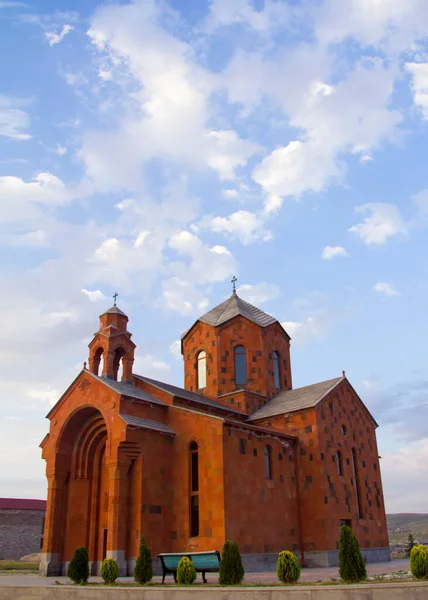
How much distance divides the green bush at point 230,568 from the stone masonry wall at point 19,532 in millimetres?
31018

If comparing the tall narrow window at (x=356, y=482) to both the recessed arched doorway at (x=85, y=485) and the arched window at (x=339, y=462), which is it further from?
the recessed arched doorway at (x=85, y=485)

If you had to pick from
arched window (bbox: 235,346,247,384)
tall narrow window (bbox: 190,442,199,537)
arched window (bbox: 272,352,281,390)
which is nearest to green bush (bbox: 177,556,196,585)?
tall narrow window (bbox: 190,442,199,537)

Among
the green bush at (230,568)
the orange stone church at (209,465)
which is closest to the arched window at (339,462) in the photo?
the orange stone church at (209,465)

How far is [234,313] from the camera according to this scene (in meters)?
29.3

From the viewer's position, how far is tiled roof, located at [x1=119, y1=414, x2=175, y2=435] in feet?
63.7

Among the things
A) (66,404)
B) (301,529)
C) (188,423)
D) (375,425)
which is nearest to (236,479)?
(188,423)

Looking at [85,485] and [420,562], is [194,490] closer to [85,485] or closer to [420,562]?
[85,485]

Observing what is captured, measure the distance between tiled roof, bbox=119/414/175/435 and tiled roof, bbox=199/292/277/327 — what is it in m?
9.32

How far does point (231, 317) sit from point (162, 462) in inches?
423

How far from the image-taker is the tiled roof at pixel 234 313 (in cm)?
2916

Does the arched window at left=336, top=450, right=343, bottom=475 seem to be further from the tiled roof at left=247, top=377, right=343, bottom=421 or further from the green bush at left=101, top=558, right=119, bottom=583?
the green bush at left=101, top=558, right=119, bottom=583

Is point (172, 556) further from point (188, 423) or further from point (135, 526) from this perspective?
point (188, 423)

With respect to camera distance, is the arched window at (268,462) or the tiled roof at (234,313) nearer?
the arched window at (268,462)

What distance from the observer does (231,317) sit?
1142 inches
